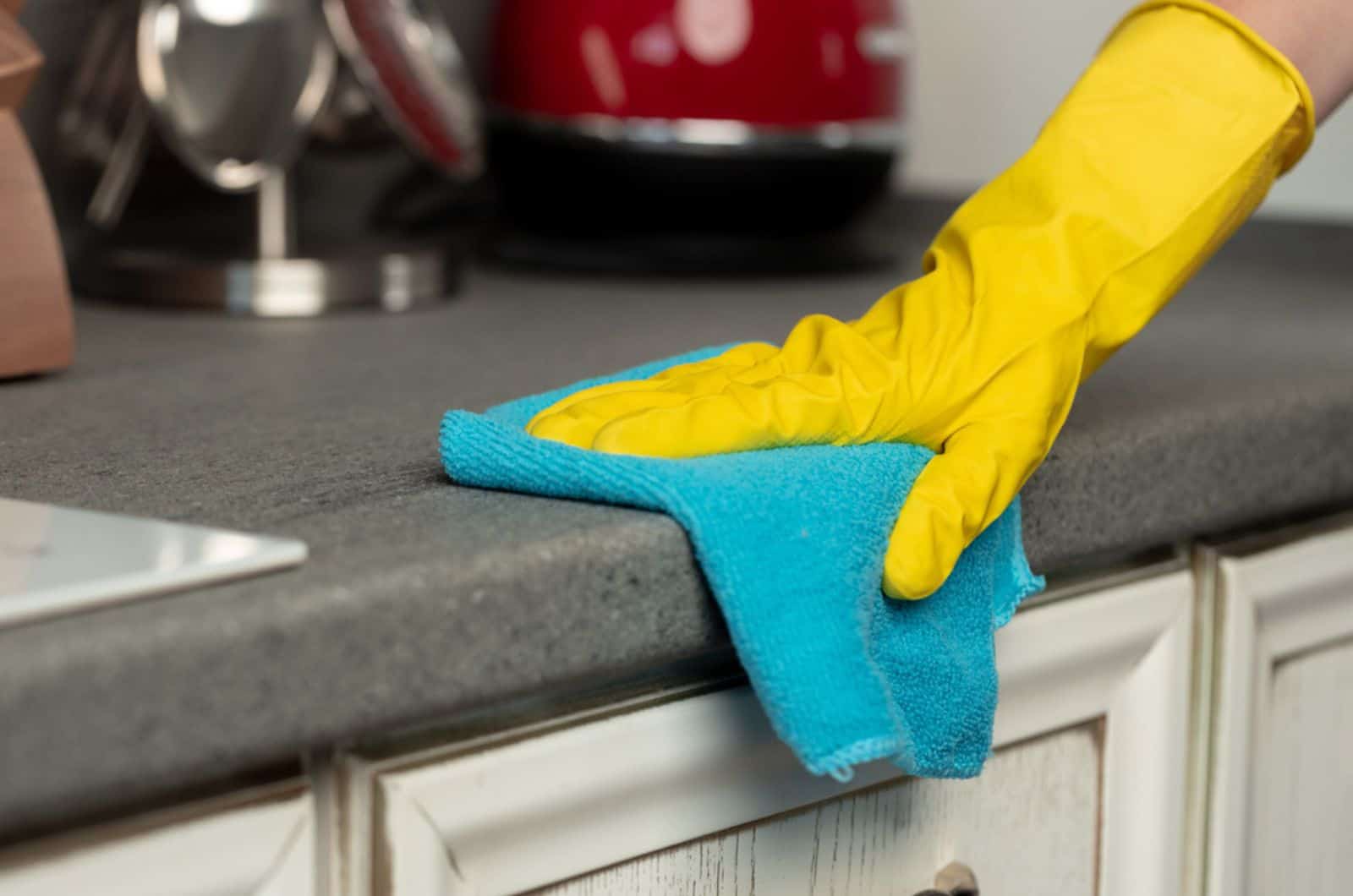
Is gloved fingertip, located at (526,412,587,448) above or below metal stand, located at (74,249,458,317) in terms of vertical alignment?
below

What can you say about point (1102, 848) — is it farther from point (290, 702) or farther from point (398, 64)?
point (398, 64)

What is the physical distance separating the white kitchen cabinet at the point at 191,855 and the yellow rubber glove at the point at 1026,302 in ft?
0.48

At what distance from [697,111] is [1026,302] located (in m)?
0.53

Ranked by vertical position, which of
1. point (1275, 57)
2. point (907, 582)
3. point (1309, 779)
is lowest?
point (1309, 779)

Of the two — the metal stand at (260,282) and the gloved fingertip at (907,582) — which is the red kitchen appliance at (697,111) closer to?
the metal stand at (260,282)

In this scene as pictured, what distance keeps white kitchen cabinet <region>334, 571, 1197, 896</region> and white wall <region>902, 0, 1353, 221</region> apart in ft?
2.02

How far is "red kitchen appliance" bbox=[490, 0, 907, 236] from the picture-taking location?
1087 millimetres

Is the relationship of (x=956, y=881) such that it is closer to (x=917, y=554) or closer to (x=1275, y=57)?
(x=917, y=554)

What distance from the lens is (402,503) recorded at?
503 mm

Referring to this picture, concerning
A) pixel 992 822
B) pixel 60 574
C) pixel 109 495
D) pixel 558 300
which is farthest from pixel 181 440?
pixel 558 300

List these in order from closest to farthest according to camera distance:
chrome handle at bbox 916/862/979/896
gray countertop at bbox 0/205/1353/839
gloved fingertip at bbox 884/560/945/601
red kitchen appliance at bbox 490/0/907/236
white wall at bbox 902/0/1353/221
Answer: gray countertop at bbox 0/205/1353/839 < gloved fingertip at bbox 884/560/945/601 < chrome handle at bbox 916/862/979/896 < red kitchen appliance at bbox 490/0/907/236 < white wall at bbox 902/0/1353/221

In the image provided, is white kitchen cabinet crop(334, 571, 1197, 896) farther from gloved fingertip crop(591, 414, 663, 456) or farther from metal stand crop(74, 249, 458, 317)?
metal stand crop(74, 249, 458, 317)

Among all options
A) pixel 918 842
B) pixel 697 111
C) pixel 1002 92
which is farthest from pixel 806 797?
pixel 1002 92

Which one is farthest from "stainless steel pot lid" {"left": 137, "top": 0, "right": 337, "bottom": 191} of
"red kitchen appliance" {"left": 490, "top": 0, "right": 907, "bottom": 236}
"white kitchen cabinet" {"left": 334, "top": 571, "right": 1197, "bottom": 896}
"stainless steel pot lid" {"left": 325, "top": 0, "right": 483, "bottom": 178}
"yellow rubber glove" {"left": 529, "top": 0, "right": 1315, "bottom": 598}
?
"white kitchen cabinet" {"left": 334, "top": 571, "right": 1197, "bottom": 896}
